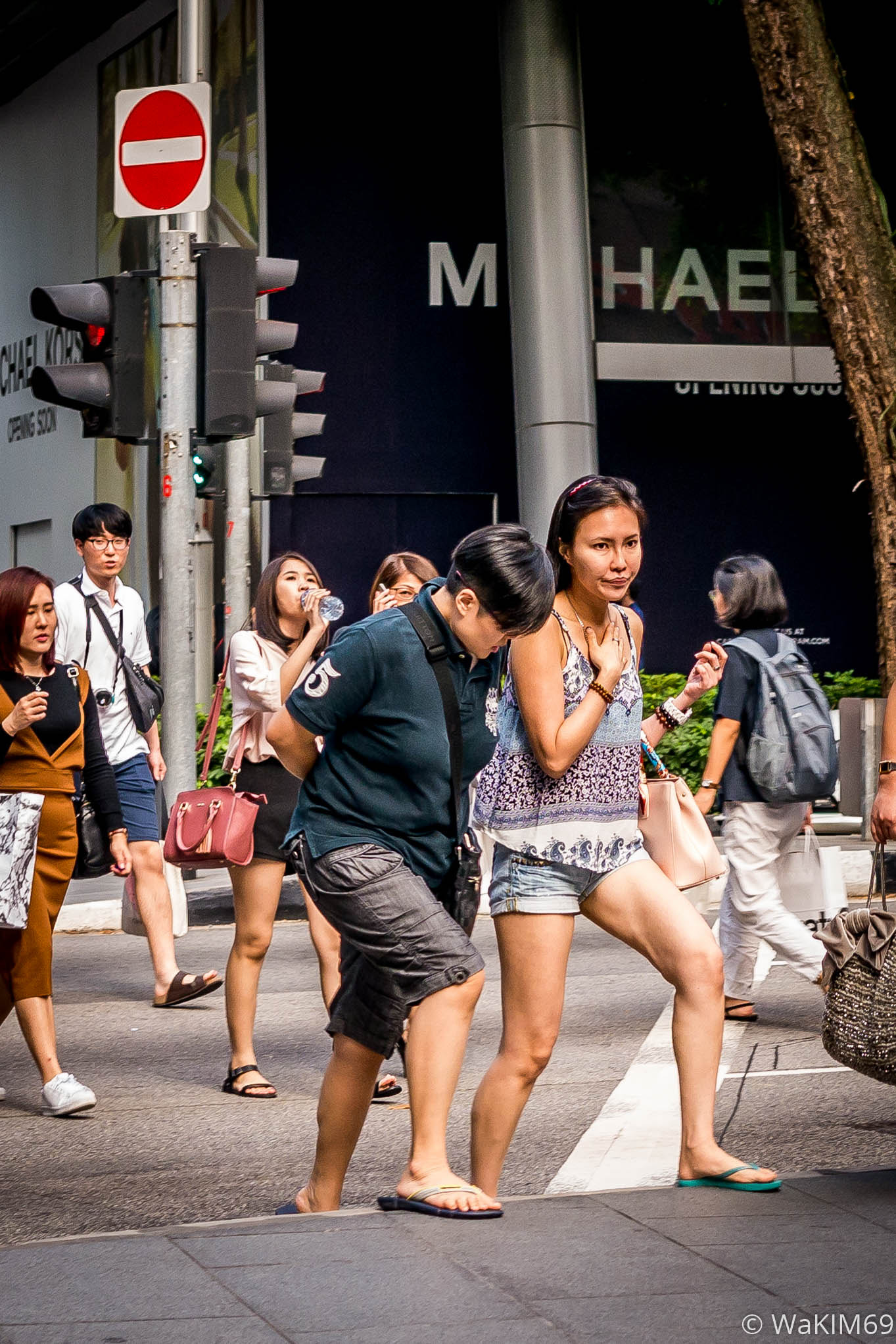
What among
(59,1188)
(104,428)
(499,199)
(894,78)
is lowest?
(59,1188)

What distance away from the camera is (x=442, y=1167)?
13.8 feet

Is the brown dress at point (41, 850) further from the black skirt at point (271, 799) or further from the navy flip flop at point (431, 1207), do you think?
the navy flip flop at point (431, 1207)

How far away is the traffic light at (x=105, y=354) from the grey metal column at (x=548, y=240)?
646 cm

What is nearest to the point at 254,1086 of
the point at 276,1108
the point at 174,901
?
the point at 276,1108

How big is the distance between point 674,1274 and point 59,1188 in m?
2.16

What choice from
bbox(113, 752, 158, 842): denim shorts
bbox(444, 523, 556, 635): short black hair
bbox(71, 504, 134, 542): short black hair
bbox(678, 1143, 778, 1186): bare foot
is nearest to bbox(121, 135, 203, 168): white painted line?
bbox(71, 504, 134, 542): short black hair

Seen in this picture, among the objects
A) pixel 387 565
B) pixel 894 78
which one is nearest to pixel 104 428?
pixel 387 565

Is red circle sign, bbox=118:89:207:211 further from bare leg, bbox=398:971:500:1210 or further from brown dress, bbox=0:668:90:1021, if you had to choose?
bare leg, bbox=398:971:500:1210

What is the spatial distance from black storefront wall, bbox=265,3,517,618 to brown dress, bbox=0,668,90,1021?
440 inches

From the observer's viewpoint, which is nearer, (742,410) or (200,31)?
(200,31)

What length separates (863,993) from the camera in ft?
14.9

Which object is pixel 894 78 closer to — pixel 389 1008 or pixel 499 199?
pixel 499 199

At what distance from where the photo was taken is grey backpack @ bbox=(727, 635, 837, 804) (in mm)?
7168

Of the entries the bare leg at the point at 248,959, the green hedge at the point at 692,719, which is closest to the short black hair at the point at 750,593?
the bare leg at the point at 248,959
